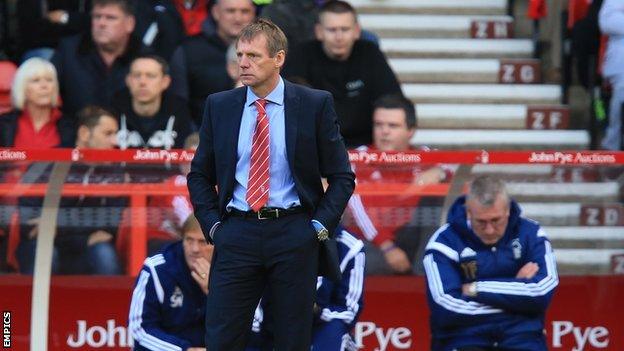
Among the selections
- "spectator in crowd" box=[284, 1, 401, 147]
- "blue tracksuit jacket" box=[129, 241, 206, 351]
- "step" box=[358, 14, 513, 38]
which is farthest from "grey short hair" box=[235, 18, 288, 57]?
"step" box=[358, 14, 513, 38]

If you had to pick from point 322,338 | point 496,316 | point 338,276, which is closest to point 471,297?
point 496,316

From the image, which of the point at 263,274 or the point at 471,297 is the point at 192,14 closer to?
the point at 471,297

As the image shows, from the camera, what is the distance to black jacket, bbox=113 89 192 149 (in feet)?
33.1

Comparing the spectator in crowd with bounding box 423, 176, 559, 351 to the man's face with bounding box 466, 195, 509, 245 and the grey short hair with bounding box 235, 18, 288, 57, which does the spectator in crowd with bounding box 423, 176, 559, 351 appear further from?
the grey short hair with bounding box 235, 18, 288, 57

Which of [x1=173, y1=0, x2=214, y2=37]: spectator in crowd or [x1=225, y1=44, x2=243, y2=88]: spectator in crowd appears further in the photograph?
[x1=173, y1=0, x2=214, y2=37]: spectator in crowd

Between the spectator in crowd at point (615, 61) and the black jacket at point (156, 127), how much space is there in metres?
3.06

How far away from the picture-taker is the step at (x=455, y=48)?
41.3ft

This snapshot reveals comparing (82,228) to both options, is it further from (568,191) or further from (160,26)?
(160,26)

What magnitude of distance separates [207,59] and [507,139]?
8.01 ft

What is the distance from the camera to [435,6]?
12.9 m

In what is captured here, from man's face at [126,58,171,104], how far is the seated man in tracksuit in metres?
2.45

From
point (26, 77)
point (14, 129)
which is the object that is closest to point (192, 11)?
point (26, 77)

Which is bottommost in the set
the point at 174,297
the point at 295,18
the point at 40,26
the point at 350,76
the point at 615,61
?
the point at 174,297

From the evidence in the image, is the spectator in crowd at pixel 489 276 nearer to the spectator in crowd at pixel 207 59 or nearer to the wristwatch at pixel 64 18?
the spectator in crowd at pixel 207 59
